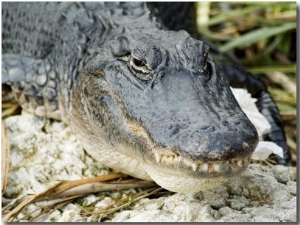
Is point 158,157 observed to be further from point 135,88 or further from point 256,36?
point 256,36

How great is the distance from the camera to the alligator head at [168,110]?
2.21m

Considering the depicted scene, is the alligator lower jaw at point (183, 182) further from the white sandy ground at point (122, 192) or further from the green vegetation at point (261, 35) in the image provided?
the green vegetation at point (261, 35)

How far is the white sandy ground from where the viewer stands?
2518 millimetres

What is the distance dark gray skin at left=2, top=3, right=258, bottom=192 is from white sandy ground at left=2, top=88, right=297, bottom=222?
0.10m

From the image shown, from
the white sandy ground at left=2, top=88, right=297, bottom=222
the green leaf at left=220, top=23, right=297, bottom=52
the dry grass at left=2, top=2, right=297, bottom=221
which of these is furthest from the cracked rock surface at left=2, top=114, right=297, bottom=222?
the green leaf at left=220, top=23, right=297, bottom=52

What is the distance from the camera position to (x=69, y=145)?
3.15m

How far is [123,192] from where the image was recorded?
9.37ft

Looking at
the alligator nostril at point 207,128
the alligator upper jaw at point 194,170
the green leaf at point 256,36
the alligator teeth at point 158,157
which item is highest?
the green leaf at point 256,36

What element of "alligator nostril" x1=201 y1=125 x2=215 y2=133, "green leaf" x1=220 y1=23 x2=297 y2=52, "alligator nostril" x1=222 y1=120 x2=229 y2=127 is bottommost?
"alligator nostril" x1=201 y1=125 x2=215 y2=133

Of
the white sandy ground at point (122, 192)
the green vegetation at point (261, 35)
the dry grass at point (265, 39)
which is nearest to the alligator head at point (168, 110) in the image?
the white sandy ground at point (122, 192)

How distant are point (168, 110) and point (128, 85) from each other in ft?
1.07

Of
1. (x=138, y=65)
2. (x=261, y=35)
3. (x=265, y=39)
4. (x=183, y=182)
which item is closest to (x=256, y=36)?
(x=261, y=35)

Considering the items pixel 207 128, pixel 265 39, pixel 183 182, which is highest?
pixel 265 39

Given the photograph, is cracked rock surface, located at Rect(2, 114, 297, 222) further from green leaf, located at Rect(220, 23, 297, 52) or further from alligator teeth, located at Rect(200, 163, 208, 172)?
green leaf, located at Rect(220, 23, 297, 52)
